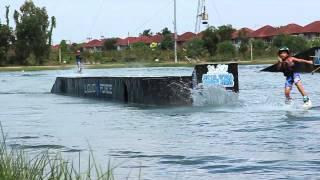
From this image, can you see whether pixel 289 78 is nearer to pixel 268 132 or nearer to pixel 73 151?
pixel 268 132

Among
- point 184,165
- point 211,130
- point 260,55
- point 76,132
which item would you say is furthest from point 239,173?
point 260,55

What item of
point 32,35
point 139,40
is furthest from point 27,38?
point 139,40

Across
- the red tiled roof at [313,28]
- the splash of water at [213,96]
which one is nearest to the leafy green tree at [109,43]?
the red tiled roof at [313,28]

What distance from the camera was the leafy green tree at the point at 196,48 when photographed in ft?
316

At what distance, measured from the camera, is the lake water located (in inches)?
382

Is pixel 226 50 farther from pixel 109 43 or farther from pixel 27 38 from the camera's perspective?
pixel 109 43

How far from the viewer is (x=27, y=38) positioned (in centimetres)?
10488

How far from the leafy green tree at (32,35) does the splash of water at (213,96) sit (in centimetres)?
8581

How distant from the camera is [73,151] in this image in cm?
1159

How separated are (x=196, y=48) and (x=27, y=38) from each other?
25.0m

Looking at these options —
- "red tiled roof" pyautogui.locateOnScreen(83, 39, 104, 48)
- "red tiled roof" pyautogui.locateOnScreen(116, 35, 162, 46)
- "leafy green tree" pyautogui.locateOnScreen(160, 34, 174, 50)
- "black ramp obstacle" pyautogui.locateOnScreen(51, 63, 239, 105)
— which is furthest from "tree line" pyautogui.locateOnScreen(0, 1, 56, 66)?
"black ramp obstacle" pyautogui.locateOnScreen(51, 63, 239, 105)

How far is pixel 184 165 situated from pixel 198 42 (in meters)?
90.0

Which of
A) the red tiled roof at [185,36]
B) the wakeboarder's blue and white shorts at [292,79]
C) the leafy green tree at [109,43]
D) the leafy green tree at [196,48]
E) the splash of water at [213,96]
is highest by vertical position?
the red tiled roof at [185,36]

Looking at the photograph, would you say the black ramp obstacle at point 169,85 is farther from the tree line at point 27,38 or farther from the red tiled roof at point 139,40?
the red tiled roof at point 139,40
